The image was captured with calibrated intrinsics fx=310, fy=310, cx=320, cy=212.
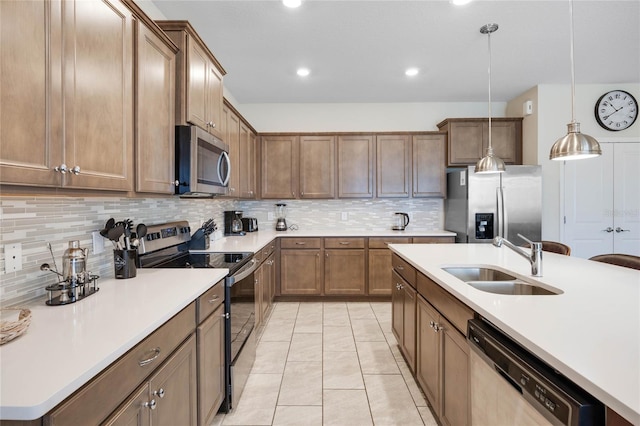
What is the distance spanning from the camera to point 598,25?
8.48ft

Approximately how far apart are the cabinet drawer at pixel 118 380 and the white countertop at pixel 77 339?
0.03 metres

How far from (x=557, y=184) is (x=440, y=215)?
142cm

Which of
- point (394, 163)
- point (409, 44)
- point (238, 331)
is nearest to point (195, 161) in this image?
point (238, 331)

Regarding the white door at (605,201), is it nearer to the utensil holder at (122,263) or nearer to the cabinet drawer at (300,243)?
the cabinet drawer at (300,243)

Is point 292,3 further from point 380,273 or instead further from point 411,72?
point 380,273

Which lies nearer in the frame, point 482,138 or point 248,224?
point 482,138

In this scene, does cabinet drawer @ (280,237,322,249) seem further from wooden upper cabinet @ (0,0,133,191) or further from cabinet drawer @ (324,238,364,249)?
wooden upper cabinet @ (0,0,133,191)

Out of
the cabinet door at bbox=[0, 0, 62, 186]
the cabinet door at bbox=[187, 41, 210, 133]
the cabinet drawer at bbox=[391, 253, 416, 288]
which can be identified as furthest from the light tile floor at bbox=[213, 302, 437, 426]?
the cabinet door at bbox=[187, 41, 210, 133]

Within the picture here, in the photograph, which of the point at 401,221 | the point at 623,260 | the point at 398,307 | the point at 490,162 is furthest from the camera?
the point at 401,221

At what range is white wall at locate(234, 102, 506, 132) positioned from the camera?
177 inches

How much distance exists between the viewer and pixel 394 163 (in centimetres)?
423

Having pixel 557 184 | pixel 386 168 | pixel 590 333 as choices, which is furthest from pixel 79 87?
pixel 557 184

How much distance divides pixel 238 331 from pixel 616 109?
197 inches

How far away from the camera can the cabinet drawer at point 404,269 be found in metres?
2.15
